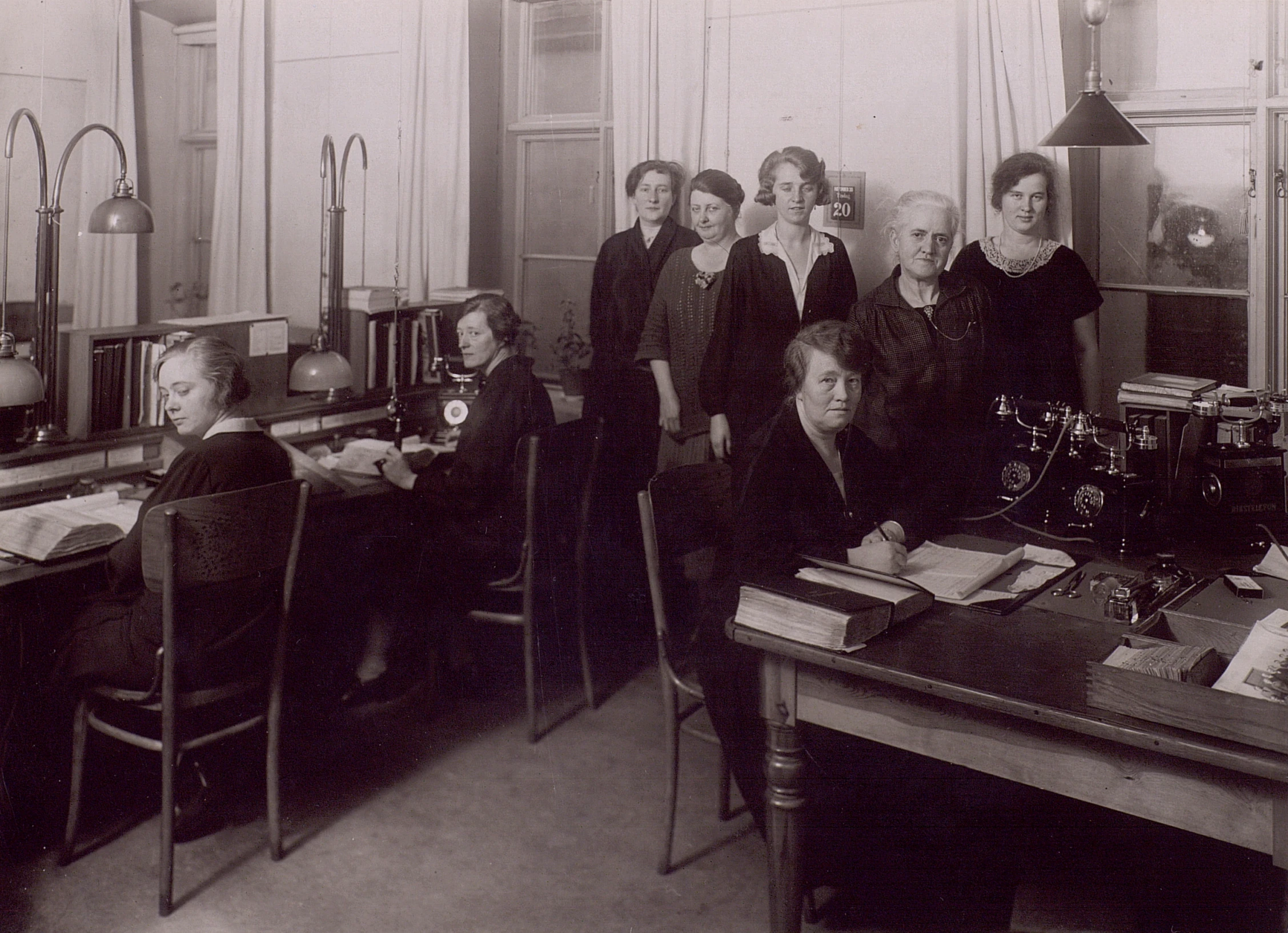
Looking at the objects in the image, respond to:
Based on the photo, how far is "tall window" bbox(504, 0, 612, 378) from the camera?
4820mm

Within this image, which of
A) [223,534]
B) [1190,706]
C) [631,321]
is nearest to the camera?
[1190,706]

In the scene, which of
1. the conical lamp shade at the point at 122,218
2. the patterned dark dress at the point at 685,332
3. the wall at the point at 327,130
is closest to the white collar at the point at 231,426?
the conical lamp shade at the point at 122,218

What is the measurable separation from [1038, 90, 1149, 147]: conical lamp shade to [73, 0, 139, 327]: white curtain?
14.4 feet

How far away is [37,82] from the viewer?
5.57m

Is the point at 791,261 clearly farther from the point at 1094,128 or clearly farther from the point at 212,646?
the point at 212,646

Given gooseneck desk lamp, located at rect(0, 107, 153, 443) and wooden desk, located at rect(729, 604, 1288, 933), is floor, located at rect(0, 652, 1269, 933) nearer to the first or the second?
wooden desk, located at rect(729, 604, 1288, 933)

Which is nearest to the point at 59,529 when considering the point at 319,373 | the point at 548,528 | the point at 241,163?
the point at 319,373

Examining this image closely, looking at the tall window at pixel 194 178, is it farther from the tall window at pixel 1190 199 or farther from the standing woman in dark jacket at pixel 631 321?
the tall window at pixel 1190 199

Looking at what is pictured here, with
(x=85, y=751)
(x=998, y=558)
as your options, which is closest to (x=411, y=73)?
(x=85, y=751)

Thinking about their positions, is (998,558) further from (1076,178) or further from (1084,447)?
(1076,178)

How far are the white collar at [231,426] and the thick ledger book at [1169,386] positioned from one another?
2.07 metres

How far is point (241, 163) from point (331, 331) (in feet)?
5.13

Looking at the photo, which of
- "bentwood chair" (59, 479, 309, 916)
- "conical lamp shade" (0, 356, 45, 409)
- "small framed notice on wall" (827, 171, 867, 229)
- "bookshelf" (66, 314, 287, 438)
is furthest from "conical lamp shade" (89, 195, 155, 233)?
"small framed notice on wall" (827, 171, 867, 229)

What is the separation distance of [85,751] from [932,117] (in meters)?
3.14
